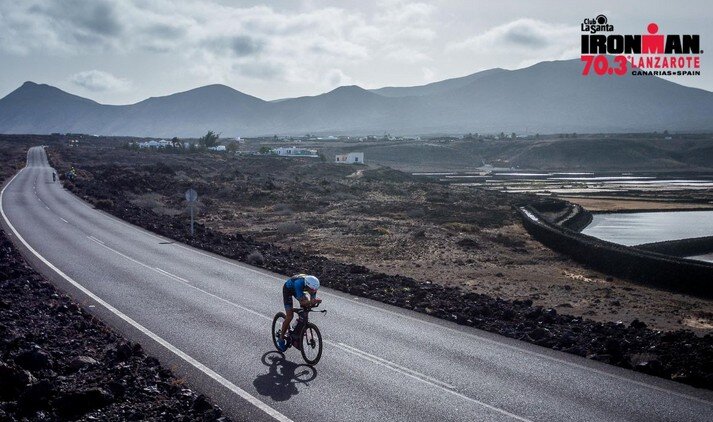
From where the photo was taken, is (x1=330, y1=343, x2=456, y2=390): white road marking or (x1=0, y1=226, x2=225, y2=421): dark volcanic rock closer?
(x1=0, y1=226, x2=225, y2=421): dark volcanic rock

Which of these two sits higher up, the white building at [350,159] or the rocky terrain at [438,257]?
the white building at [350,159]

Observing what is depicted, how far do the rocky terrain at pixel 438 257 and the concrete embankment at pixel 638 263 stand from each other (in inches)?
44.8

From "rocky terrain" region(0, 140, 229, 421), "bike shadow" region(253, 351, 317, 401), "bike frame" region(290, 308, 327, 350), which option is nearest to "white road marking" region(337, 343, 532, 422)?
"bike shadow" region(253, 351, 317, 401)

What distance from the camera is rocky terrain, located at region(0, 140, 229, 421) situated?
938 cm

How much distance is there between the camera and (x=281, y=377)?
11.8 meters

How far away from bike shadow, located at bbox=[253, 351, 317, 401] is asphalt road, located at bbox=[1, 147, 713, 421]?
0.02 meters

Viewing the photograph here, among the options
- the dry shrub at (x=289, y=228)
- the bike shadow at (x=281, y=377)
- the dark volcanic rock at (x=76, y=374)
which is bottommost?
the dry shrub at (x=289, y=228)

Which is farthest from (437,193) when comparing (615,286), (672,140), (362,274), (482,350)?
(672,140)

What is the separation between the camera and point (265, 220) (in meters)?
49.5

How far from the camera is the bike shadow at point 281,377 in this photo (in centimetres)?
1098

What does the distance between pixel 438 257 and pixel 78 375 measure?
84.5 feet

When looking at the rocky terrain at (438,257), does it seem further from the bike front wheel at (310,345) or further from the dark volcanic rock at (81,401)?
the dark volcanic rock at (81,401)

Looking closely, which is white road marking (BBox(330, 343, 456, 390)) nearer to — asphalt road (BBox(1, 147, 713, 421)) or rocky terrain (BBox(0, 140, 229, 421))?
asphalt road (BBox(1, 147, 713, 421))

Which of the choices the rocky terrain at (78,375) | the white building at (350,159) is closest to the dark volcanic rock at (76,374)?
the rocky terrain at (78,375)
